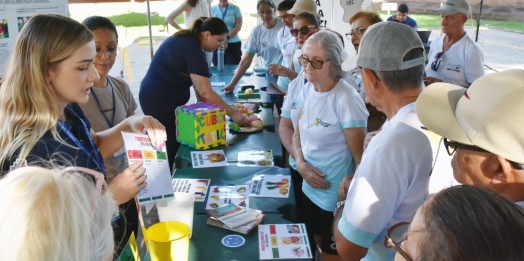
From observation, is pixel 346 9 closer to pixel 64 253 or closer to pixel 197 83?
pixel 197 83

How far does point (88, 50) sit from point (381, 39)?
1124 mm

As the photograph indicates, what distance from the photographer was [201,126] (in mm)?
2916

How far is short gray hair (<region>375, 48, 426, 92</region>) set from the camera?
1553 millimetres

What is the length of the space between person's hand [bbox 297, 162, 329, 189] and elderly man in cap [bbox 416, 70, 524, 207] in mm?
1242

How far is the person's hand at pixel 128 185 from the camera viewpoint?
5.24 feet

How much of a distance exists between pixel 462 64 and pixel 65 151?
342cm

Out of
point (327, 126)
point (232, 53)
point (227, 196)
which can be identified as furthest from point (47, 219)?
point (232, 53)

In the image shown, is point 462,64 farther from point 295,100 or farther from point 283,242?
point 283,242

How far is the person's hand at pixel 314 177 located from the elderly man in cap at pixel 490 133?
1.24 meters

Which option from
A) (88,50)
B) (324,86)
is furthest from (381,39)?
(88,50)

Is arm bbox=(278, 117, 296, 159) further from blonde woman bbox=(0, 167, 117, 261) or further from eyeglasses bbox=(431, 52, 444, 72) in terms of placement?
blonde woman bbox=(0, 167, 117, 261)

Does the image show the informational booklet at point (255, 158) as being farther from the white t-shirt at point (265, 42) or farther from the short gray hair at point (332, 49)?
the white t-shirt at point (265, 42)

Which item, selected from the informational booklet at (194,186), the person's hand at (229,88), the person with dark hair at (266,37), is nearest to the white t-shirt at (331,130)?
the informational booklet at (194,186)

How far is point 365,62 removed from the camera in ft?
5.28
